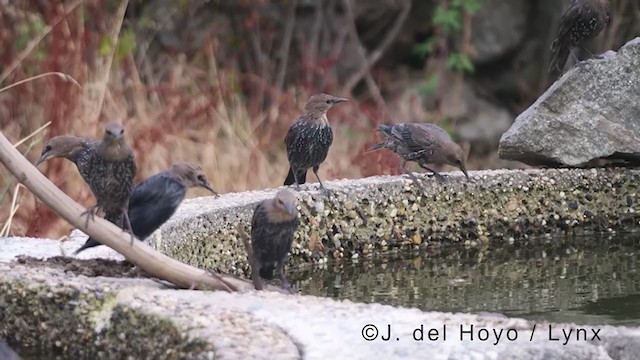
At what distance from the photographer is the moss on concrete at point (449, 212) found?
5.36 m

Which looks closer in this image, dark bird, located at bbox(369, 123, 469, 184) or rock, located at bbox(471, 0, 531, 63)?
dark bird, located at bbox(369, 123, 469, 184)

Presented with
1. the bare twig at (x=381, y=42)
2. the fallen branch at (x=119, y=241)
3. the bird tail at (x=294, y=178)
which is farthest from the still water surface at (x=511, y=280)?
the bare twig at (x=381, y=42)

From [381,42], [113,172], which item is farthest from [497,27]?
[113,172]

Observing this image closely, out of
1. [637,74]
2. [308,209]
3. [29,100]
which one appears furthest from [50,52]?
[637,74]

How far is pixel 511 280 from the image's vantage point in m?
4.89

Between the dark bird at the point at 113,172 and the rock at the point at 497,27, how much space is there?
725 cm

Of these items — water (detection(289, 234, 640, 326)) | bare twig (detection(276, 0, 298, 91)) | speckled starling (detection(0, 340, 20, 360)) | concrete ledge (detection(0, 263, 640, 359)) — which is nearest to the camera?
concrete ledge (detection(0, 263, 640, 359))

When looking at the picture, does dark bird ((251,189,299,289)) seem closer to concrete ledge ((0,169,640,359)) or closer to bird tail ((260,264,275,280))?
bird tail ((260,264,275,280))

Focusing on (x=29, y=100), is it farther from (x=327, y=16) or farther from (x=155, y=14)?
(x=327, y=16)

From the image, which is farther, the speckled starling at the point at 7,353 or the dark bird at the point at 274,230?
the dark bird at the point at 274,230

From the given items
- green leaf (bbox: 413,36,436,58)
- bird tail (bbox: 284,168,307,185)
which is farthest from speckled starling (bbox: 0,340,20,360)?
green leaf (bbox: 413,36,436,58)

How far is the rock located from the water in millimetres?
5347

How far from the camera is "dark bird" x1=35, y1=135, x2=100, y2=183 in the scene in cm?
407

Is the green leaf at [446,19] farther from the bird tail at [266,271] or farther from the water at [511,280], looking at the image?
the bird tail at [266,271]
